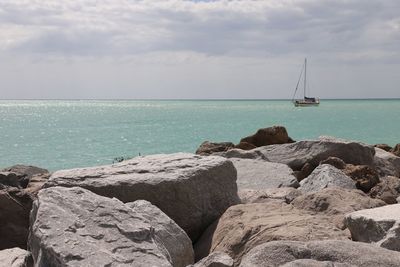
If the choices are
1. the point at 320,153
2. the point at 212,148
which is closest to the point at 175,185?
the point at 320,153

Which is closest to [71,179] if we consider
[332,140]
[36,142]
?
[332,140]

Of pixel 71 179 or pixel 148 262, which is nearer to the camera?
pixel 148 262

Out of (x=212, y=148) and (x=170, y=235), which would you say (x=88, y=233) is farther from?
(x=212, y=148)

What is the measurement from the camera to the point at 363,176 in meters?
9.63

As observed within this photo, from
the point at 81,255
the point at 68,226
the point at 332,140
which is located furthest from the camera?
the point at 332,140

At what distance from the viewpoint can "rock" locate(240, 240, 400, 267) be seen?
4297mm

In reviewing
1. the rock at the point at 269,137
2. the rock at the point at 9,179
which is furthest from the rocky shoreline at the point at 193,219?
the rock at the point at 269,137

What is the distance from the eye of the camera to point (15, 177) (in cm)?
990

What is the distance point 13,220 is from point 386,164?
8481 millimetres

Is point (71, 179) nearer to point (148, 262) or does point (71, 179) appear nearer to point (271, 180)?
point (148, 262)

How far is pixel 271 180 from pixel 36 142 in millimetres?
41434

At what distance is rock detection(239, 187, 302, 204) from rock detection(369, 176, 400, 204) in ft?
4.16

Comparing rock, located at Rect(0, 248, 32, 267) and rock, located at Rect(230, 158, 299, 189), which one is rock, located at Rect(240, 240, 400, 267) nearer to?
rock, located at Rect(0, 248, 32, 267)

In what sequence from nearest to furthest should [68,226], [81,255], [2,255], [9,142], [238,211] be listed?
Answer: [81,255], [68,226], [2,255], [238,211], [9,142]
